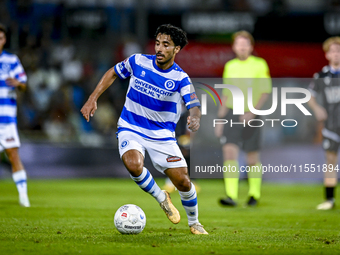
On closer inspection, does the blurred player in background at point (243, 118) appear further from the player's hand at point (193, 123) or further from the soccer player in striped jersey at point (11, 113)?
the player's hand at point (193, 123)

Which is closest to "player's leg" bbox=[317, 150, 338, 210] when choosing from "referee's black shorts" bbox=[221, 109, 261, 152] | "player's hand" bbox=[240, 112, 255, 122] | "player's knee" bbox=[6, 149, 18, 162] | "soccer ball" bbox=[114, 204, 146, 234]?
"referee's black shorts" bbox=[221, 109, 261, 152]

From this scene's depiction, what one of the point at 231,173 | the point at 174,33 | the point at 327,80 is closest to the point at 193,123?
the point at 174,33

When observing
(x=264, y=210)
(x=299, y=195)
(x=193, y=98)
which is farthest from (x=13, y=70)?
(x=299, y=195)

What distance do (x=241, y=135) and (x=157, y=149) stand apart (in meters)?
3.11

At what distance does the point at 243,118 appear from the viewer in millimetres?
8148

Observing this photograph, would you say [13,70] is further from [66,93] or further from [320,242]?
[66,93]

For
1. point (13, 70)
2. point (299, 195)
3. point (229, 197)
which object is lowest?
point (299, 195)

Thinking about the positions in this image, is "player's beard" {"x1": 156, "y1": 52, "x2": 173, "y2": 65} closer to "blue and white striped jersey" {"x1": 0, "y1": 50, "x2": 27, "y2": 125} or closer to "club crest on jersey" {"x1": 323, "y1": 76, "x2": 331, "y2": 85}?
"blue and white striped jersey" {"x1": 0, "y1": 50, "x2": 27, "y2": 125}

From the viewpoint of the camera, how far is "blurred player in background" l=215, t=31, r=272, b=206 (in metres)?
8.13

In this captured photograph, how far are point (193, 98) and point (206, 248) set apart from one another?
1516mm

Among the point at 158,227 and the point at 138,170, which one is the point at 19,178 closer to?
the point at 158,227

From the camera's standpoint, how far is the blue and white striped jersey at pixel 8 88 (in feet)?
24.8

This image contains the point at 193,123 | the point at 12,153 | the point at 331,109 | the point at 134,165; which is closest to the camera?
the point at 193,123

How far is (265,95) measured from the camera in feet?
27.0
